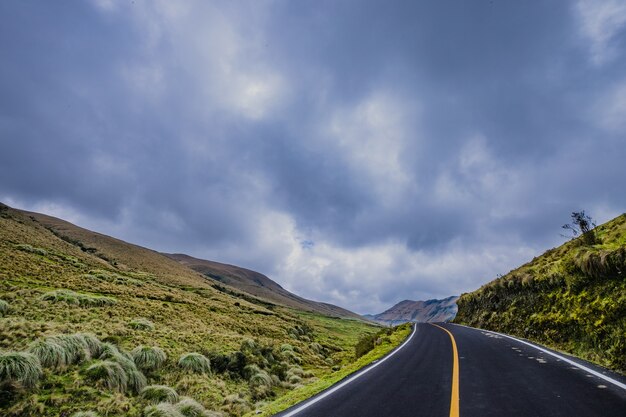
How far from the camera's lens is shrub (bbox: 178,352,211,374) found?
15520mm

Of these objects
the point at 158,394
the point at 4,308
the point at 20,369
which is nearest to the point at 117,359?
the point at 158,394

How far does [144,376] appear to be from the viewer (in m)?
13.1

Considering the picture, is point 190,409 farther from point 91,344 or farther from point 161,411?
point 91,344

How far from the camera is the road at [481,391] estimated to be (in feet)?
18.1

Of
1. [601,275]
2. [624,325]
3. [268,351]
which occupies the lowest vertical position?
[268,351]

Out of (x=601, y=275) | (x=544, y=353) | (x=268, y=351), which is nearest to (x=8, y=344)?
(x=268, y=351)

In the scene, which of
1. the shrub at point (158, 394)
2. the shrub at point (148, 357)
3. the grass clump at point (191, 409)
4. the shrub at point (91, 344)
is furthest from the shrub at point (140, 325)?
the grass clump at point (191, 409)

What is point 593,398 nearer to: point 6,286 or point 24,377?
point 24,377

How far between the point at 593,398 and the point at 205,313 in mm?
32466

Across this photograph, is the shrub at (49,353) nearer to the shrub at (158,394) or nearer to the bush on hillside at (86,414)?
the shrub at (158,394)

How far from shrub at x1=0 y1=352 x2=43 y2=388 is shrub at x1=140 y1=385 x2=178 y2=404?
130 inches

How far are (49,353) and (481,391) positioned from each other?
1359cm

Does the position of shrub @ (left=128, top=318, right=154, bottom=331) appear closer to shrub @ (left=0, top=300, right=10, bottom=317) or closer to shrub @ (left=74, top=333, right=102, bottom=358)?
shrub @ (left=0, top=300, right=10, bottom=317)

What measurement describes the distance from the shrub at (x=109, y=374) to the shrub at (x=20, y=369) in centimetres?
157
